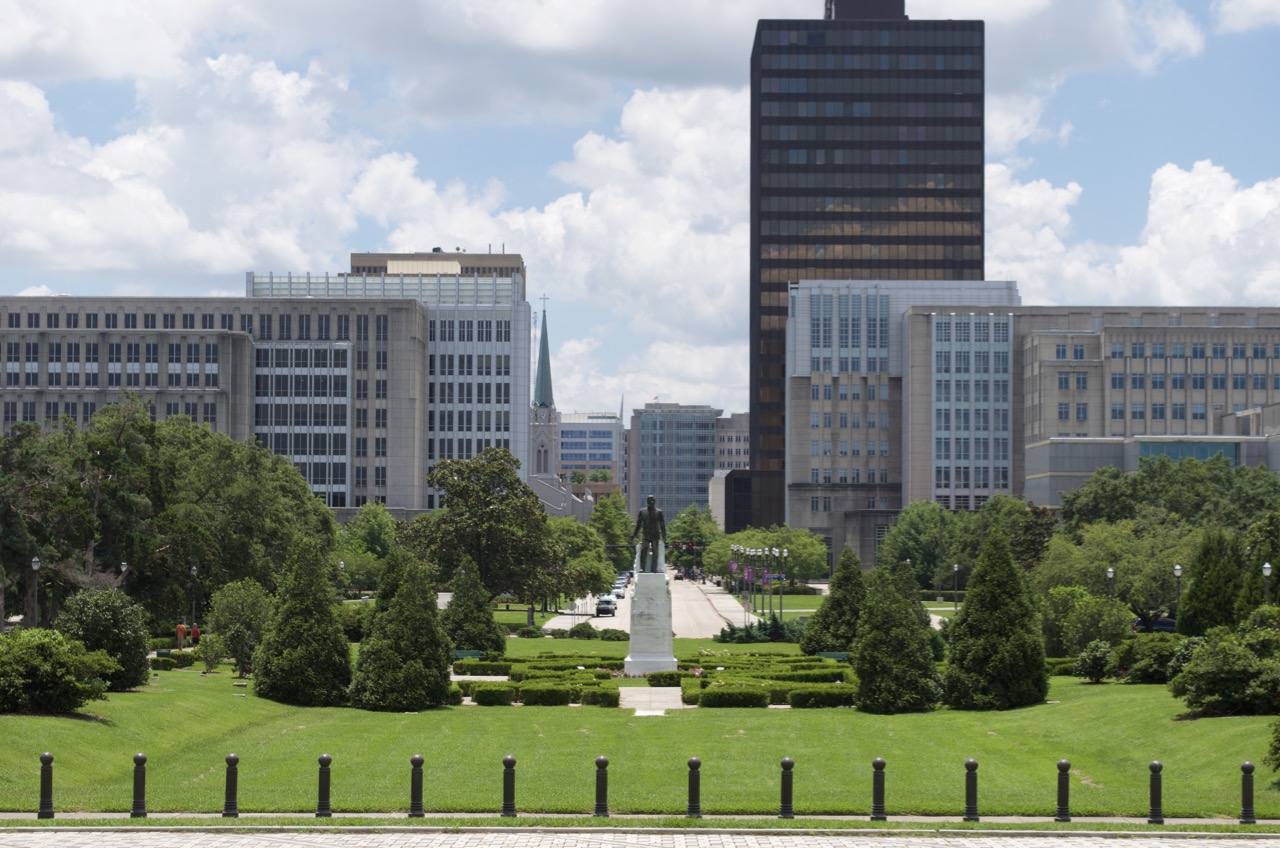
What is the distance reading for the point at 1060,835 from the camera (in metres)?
23.7

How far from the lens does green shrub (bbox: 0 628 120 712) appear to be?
33.1 meters

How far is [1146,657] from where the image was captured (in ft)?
149


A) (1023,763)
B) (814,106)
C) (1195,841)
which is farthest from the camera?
(814,106)

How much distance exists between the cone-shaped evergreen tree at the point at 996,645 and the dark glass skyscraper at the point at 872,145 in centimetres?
14227

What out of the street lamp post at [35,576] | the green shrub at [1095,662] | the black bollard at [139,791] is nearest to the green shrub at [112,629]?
the black bollard at [139,791]

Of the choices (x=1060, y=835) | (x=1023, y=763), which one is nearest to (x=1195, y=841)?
(x=1060, y=835)

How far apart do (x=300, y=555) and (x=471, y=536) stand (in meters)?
44.0

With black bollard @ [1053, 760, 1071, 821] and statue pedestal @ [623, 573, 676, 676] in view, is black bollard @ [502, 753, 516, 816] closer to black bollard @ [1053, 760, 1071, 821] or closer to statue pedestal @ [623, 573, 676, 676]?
black bollard @ [1053, 760, 1071, 821]

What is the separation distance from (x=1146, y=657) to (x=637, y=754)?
19.5 m

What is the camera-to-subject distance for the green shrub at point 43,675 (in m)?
33.1

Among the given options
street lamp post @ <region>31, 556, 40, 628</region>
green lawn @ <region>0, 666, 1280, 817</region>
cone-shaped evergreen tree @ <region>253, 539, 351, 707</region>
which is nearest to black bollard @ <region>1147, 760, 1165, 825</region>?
green lawn @ <region>0, 666, 1280, 817</region>

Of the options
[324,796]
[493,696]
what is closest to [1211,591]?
[493,696]

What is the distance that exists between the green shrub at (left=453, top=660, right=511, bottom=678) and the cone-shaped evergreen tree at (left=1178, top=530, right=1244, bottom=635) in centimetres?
2532

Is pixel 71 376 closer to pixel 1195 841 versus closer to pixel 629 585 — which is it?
pixel 629 585
